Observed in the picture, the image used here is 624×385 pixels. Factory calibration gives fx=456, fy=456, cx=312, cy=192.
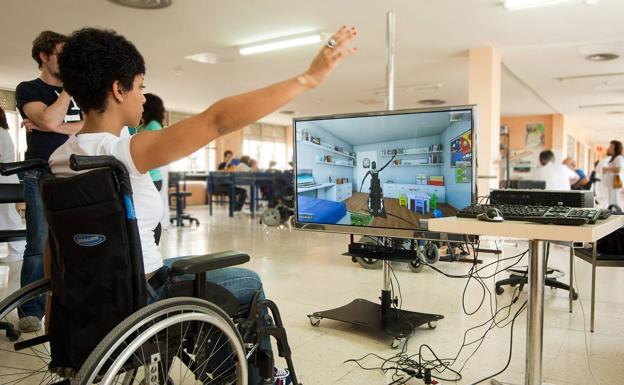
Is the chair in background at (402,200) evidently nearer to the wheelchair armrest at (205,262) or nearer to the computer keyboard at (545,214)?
the computer keyboard at (545,214)

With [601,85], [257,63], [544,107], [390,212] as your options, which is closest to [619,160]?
[601,85]

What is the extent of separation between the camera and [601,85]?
A: 27.4 feet

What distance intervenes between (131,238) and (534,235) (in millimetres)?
981

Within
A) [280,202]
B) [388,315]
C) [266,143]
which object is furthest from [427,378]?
[266,143]

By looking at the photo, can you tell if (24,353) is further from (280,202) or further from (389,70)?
(280,202)

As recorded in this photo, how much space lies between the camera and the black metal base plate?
211 centimetres

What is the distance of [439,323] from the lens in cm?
241

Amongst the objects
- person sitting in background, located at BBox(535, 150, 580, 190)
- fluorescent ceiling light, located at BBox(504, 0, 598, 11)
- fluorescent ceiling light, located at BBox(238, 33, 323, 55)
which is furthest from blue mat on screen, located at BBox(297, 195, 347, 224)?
person sitting in background, located at BBox(535, 150, 580, 190)

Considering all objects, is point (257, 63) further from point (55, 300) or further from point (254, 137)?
point (254, 137)

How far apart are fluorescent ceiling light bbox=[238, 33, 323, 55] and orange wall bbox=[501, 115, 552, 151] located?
8.59 metres

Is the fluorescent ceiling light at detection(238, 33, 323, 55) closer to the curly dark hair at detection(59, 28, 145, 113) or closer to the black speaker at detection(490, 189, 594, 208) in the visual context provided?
the black speaker at detection(490, 189, 594, 208)

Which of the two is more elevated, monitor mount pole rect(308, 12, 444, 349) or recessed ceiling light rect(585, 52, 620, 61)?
recessed ceiling light rect(585, 52, 620, 61)

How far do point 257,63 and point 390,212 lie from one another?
5571 mm

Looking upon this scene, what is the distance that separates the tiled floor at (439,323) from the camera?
1.82 metres
